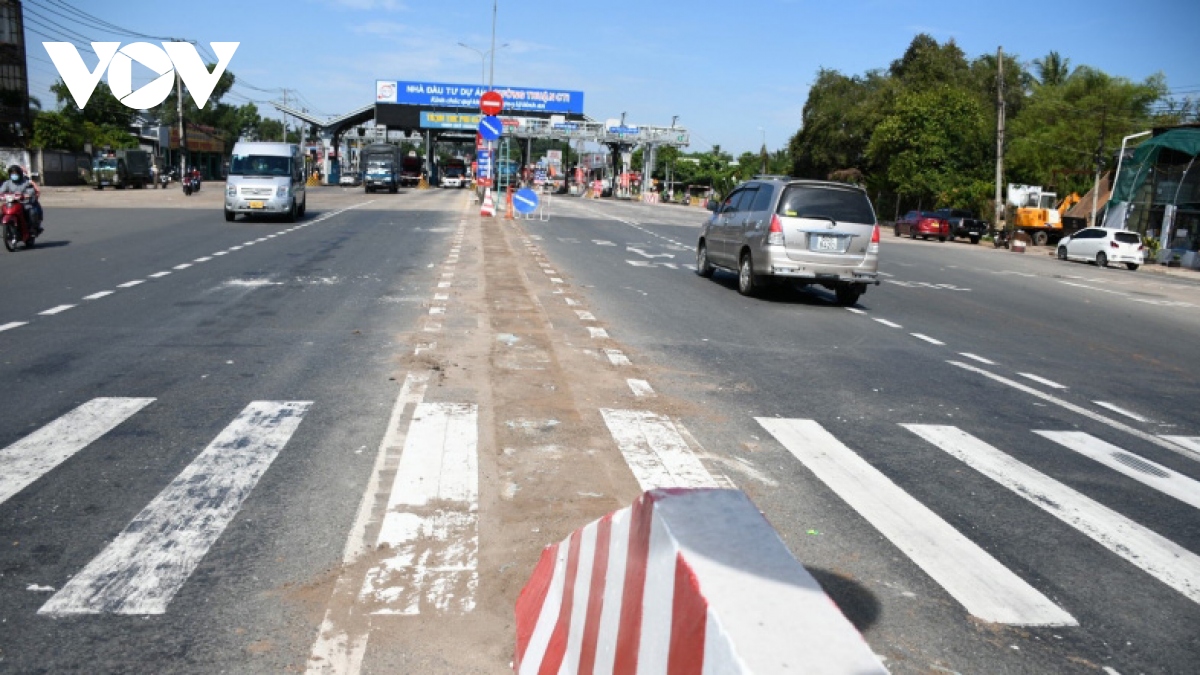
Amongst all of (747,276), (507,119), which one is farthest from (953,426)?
(507,119)

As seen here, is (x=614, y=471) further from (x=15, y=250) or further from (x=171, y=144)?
(x=171, y=144)

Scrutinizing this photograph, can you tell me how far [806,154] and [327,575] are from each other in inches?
2905

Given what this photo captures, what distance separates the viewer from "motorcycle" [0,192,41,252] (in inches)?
679

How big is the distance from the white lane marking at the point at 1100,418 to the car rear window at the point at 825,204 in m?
4.97

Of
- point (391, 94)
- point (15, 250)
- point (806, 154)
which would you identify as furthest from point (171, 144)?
point (15, 250)

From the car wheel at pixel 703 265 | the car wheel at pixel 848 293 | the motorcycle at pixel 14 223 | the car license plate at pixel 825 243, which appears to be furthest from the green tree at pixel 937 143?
the motorcycle at pixel 14 223

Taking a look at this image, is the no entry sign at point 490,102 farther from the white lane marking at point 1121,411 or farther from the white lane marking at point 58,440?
the white lane marking at point 58,440

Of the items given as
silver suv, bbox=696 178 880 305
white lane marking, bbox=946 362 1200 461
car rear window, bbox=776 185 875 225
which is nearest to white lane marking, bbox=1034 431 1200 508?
white lane marking, bbox=946 362 1200 461

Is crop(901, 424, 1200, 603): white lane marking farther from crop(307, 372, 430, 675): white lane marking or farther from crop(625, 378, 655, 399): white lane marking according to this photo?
crop(307, 372, 430, 675): white lane marking

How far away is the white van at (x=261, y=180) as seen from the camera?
26906 mm

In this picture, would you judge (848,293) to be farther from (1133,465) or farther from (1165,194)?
(1165,194)

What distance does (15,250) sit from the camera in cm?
1730

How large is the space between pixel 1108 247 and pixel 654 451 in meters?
34.6

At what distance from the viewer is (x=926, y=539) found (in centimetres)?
463
